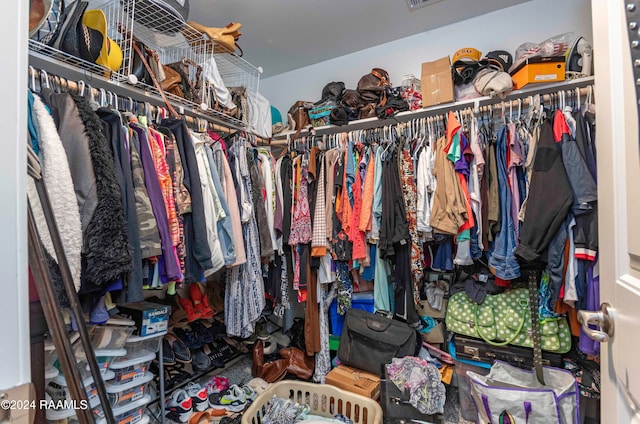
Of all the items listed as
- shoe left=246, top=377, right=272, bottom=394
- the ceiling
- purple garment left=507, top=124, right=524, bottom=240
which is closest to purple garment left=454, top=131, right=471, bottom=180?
purple garment left=507, top=124, right=524, bottom=240

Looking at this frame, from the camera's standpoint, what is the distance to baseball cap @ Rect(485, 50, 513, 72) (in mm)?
1794

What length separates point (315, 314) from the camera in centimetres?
218

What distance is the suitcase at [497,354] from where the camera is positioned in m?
1.63

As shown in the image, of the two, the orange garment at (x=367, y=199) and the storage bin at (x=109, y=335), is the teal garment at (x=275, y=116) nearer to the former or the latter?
the orange garment at (x=367, y=199)

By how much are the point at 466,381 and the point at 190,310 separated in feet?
5.88

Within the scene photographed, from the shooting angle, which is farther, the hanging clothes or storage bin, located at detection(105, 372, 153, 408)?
the hanging clothes

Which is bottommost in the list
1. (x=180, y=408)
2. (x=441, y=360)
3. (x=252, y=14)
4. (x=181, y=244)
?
(x=180, y=408)

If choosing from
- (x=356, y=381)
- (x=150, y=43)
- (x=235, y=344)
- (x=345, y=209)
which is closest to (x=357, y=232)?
(x=345, y=209)

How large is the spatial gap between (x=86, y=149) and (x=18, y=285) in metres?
0.79

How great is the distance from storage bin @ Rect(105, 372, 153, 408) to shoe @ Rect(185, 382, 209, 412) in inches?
16.3

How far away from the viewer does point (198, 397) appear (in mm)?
1849

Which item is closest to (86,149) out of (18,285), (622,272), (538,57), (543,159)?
(18,285)

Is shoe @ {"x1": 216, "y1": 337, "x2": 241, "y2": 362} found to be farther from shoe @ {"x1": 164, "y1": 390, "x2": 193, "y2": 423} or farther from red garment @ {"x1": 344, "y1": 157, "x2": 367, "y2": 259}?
red garment @ {"x1": 344, "y1": 157, "x2": 367, "y2": 259}

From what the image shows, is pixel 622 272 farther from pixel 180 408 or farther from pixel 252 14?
pixel 252 14
